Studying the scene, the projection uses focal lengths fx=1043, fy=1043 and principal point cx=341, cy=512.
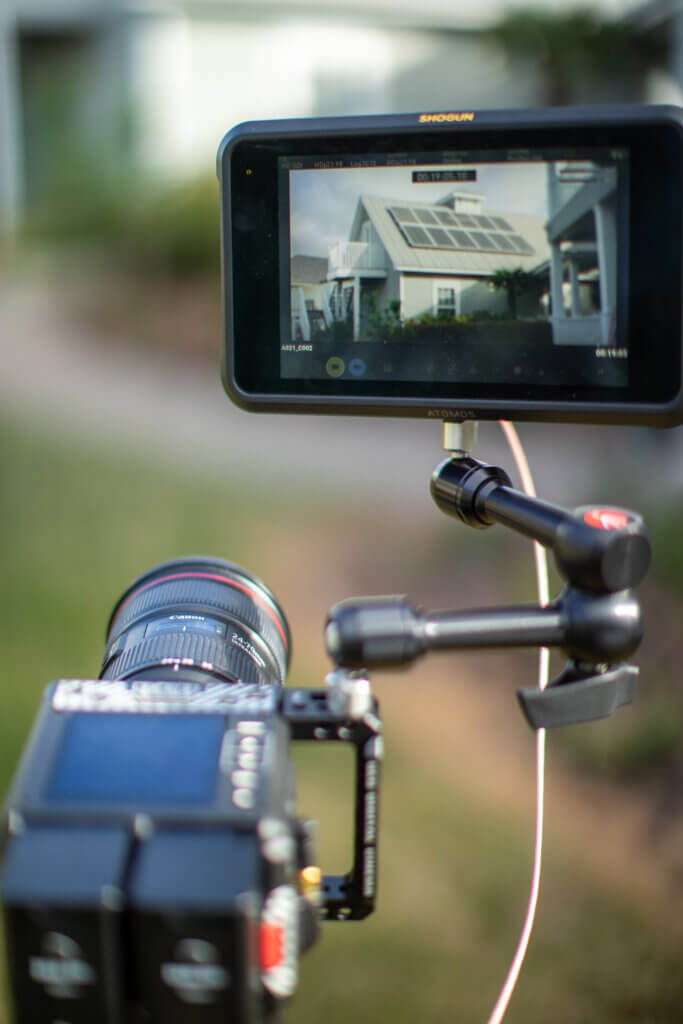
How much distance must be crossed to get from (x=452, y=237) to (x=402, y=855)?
2.79m

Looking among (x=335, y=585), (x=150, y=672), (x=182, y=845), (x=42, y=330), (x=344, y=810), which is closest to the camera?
(x=182, y=845)

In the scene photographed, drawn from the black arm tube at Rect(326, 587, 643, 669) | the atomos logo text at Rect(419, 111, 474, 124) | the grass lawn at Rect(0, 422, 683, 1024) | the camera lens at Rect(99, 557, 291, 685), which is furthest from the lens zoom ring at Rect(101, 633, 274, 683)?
the grass lawn at Rect(0, 422, 683, 1024)

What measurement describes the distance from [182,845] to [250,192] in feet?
2.27

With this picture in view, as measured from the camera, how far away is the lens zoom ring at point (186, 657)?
1.09 m

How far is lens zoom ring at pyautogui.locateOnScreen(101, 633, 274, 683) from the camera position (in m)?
1.09

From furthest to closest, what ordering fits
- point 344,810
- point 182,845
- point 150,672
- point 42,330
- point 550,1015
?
point 42,330, point 344,810, point 550,1015, point 150,672, point 182,845

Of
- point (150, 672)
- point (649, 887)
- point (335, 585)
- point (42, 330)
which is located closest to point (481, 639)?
point (150, 672)

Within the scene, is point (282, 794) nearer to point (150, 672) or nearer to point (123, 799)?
point (123, 799)

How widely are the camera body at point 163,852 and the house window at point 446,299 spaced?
438 millimetres

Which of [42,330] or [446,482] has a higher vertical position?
[42,330]

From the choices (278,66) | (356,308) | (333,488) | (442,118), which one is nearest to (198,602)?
(356,308)

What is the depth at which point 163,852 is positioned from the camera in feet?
2.39

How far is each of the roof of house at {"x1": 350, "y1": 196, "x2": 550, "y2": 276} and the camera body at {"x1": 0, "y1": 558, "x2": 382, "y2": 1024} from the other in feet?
1.57

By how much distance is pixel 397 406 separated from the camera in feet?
3.72
